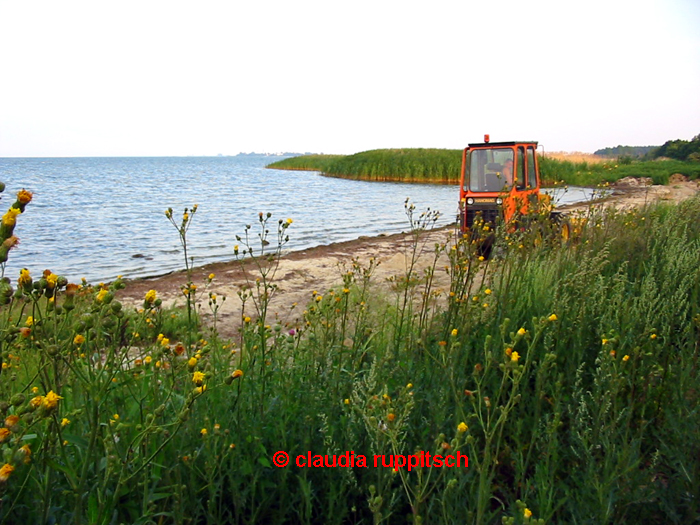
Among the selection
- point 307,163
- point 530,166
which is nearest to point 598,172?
point 530,166

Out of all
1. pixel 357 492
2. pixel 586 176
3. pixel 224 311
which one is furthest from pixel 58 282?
pixel 586 176

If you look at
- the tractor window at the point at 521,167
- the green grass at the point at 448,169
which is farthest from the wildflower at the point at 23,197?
the green grass at the point at 448,169

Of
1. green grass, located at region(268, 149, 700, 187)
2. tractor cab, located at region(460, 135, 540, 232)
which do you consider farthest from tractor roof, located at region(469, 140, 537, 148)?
green grass, located at region(268, 149, 700, 187)

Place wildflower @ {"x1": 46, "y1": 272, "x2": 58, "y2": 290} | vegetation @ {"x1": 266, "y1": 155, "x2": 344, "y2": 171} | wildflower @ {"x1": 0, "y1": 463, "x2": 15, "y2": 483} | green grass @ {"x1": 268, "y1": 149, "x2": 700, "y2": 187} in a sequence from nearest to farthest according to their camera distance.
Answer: wildflower @ {"x1": 0, "y1": 463, "x2": 15, "y2": 483}, wildflower @ {"x1": 46, "y1": 272, "x2": 58, "y2": 290}, green grass @ {"x1": 268, "y1": 149, "x2": 700, "y2": 187}, vegetation @ {"x1": 266, "y1": 155, "x2": 344, "y2": 171}

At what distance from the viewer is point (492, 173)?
34.6ft

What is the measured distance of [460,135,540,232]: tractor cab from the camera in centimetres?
1019

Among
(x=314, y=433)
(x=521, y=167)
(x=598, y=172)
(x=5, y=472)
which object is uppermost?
(x=598, y=172)

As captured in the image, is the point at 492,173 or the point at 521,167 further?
the point at 492,173

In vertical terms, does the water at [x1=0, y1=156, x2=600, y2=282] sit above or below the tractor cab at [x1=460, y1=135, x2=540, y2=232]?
below

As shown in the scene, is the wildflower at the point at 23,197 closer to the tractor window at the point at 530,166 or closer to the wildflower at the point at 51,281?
the wildflower at the point at 51,281

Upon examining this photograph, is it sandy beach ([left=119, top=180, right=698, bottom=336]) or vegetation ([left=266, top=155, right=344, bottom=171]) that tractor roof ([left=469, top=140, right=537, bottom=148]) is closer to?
sandy beach ([left=119, top=180, right=698, bottom=336])

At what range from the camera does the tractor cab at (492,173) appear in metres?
10.2

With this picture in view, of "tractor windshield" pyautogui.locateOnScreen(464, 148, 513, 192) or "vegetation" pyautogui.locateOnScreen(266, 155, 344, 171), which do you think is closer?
"tractor windshield" pyautogui.locateOnScreen(464, 148, 513, 192)

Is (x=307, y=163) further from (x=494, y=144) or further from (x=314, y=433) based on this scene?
(x=314, y=433)
